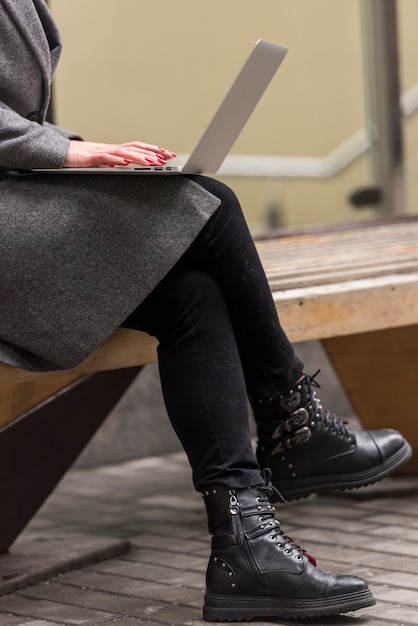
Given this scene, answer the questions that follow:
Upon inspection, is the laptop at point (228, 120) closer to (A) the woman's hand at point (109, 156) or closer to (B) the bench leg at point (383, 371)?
(A) the woman's hand at point (109, 156)

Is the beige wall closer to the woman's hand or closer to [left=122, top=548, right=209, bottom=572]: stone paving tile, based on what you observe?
[left=122, top=548, right=209, bottom=572]: stone paving tile

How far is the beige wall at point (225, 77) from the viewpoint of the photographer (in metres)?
4.80

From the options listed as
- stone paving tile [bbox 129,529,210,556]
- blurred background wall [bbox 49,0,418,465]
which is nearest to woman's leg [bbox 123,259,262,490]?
stone paving tile [bbox 129,529,210,556]

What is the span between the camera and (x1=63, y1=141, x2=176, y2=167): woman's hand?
2.40 meters

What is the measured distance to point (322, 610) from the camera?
2400mm

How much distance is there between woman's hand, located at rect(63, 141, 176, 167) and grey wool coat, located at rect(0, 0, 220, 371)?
0.09 feet

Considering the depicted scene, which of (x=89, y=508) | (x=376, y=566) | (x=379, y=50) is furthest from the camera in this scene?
(x=379, y=50)

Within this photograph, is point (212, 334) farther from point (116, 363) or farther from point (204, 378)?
point (116, 363)

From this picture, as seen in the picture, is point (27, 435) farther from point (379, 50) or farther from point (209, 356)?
point (379, 50)

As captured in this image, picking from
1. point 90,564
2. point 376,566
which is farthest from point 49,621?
point 376,566

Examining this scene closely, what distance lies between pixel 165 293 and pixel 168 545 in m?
1.02

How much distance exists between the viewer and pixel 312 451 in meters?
2.70

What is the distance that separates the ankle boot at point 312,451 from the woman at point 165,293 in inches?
7.9

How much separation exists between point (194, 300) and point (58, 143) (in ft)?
1.30
